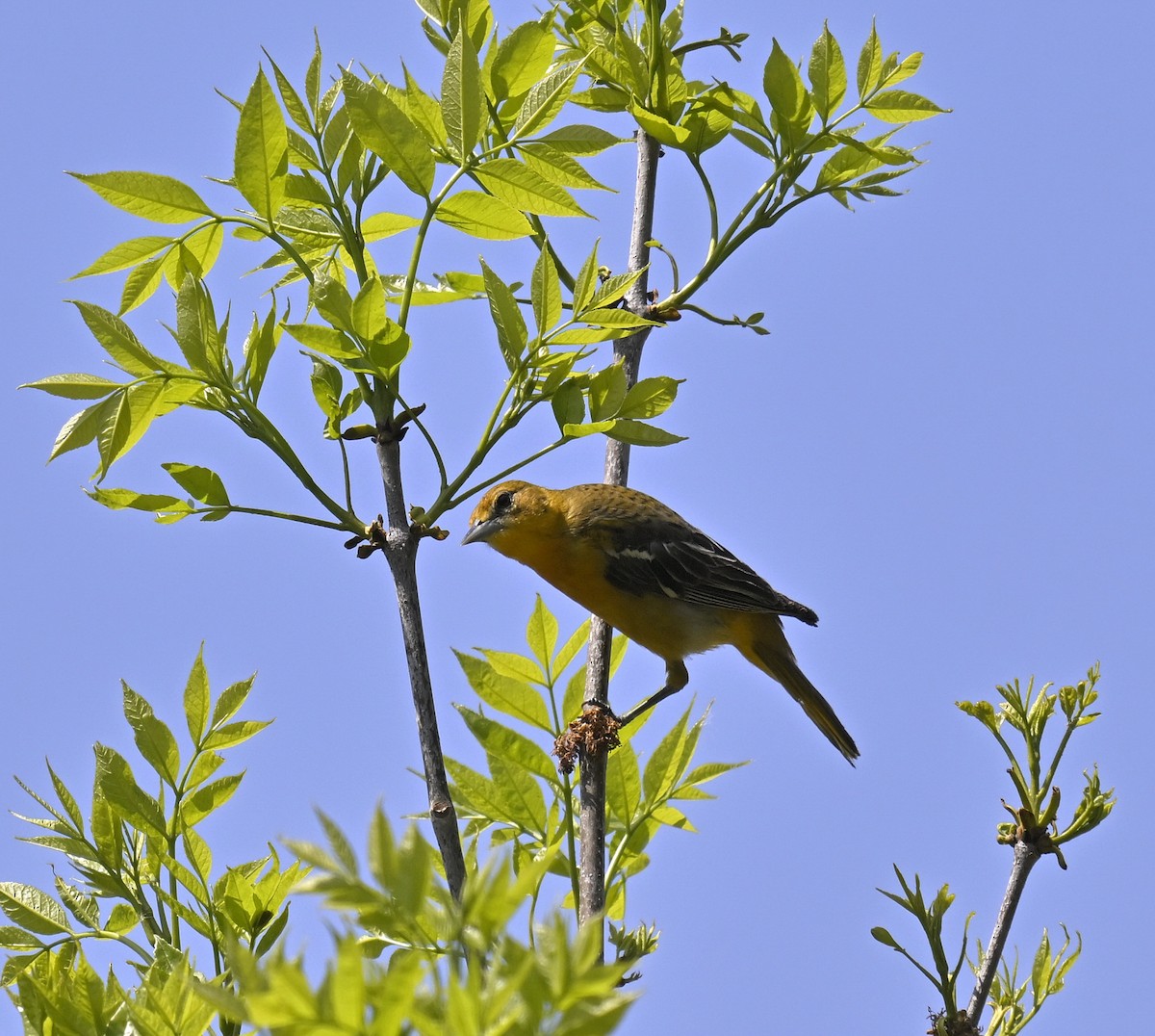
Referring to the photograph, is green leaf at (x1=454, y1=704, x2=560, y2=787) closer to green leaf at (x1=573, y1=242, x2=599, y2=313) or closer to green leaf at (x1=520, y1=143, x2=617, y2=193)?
green leaf at (x1=573, y1=242, x2=599, y2=313)

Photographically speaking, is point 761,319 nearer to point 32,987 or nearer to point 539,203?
point 539,203

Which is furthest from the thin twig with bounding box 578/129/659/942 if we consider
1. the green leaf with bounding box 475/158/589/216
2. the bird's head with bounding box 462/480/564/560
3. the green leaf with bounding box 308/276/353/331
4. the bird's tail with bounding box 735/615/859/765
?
the bird's tail with bounding box 735/615/859/765

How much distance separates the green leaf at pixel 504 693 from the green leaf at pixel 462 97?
3.65 feet

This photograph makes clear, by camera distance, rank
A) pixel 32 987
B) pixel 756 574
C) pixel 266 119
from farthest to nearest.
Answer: pixel 756 574
pixel 266 119
pixel 32 987

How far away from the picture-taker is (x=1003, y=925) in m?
2.66

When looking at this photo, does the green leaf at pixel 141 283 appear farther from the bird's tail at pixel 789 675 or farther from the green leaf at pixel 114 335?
the bird's tail at pixel 789 675

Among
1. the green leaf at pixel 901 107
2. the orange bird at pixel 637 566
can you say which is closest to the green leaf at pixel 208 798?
the green leaf at pixel 901 107

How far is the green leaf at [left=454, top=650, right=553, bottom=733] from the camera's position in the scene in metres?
2.97

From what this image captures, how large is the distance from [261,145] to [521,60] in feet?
1.84

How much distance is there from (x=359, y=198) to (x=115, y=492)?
740mm

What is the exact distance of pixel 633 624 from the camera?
5.12 metres

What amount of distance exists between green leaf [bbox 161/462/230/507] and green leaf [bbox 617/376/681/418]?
80 cm

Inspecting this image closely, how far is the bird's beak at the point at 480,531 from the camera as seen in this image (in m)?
5.17

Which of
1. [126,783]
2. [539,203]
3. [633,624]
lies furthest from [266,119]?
[633,624]
